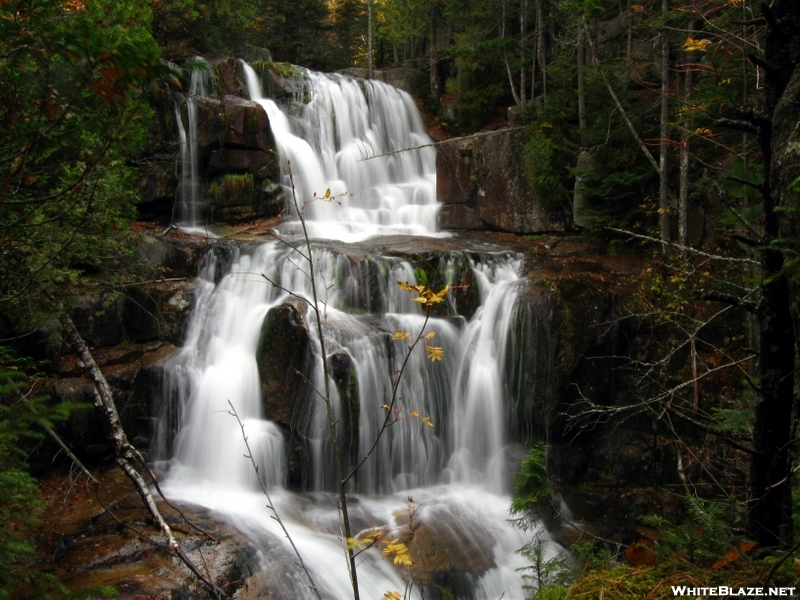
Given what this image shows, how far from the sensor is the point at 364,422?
8883 mm

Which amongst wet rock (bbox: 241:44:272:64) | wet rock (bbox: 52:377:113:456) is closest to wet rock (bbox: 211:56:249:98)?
wet rock (bbox: 241:44:272:64)

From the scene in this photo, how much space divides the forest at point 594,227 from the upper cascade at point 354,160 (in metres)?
2.07

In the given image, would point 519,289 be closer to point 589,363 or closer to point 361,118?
point 589,363

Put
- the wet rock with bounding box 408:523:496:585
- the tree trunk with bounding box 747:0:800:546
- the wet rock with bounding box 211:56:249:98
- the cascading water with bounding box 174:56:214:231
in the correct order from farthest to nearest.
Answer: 1. the wet rock with bounding box 211:56:249:98
2. the cascading water with bounding box 174:56:214:231
3. the wet rock with bounding box 408:523:496:585
4. the tree trunk with bounding box 747:0:800:546

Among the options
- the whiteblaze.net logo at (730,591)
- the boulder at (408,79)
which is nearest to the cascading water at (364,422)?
the whiteblaze.net logo at (730,591)

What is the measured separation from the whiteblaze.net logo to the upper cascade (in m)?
12.1

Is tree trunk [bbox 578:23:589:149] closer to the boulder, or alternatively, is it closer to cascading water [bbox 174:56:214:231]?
cascading water [bbox 174:56:214:231]

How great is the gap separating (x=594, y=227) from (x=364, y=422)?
714cm

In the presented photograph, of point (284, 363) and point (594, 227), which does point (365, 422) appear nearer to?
point (284, 363)

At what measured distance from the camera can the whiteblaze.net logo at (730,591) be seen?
194cm

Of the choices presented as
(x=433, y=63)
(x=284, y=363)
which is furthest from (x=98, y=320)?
(x=433, y=63)

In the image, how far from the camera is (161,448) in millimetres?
8664

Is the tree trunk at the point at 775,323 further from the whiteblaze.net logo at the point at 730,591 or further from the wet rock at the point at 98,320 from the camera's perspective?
the wet rock at the point at 98,320

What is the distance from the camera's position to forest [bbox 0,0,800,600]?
2.42 m
